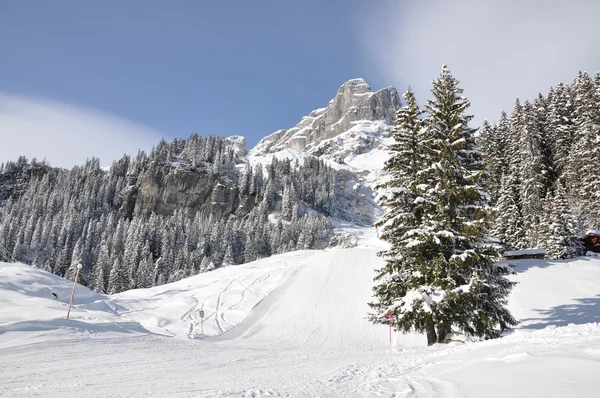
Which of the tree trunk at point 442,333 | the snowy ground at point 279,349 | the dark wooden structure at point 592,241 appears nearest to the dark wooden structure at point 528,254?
the snowy ground at point 279,349

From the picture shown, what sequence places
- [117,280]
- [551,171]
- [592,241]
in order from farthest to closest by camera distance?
[117,280] < [551,171] < [592,241]

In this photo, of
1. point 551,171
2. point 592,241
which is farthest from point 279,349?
point 551,171

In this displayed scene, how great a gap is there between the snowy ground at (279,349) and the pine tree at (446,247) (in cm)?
153

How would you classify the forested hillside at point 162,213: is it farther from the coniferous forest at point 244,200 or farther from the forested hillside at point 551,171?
the forested hillside at point 551,171

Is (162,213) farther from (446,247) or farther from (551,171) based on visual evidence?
(446,247)

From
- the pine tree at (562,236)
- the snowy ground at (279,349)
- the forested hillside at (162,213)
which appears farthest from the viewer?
the forested hillside at (162,213)

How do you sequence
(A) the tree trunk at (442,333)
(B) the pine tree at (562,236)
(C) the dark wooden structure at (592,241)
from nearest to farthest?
(A) the tree trunk at (442,333) < (B) the pine tree at (562,236) < (C) the dark wooden structure at (592,241)

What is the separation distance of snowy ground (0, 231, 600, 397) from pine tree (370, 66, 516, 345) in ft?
5.03

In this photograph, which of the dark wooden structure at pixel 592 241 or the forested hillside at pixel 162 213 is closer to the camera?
the dark wooden structure at pixel 592 241

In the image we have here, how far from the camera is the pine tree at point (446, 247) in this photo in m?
14.6

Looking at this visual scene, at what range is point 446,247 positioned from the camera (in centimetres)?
1558

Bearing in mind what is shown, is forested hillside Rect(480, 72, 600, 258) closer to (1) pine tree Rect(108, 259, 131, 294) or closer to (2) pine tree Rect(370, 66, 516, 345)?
(2) pine tree Rect(370, 66, 516, 345)

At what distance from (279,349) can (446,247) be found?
8622mm

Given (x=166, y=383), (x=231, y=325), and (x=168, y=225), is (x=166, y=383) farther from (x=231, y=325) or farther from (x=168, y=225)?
(x=168, y=225)
